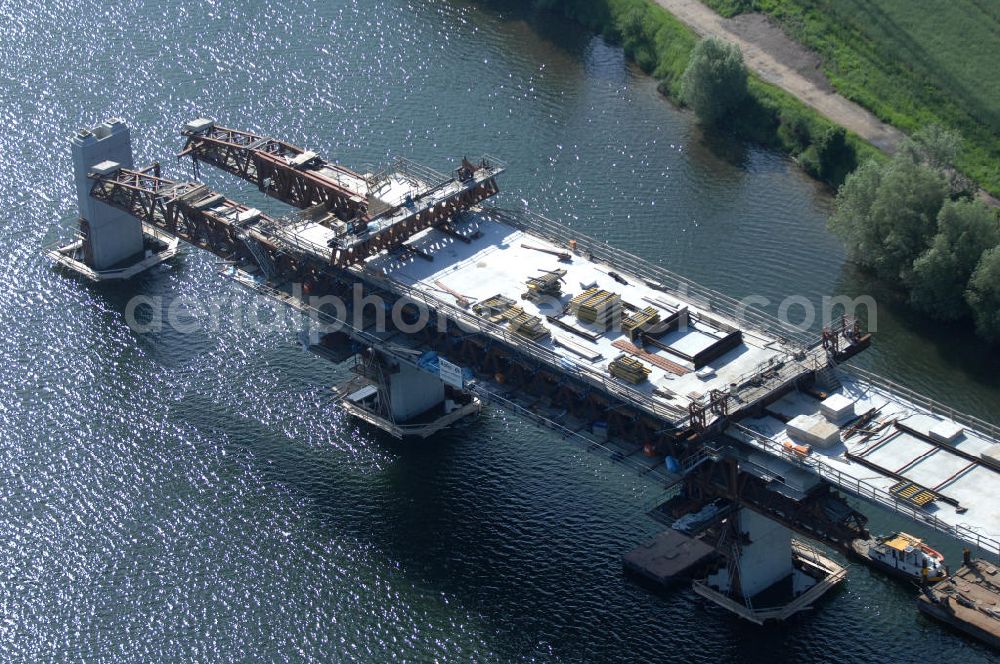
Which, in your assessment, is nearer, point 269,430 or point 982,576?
point 982,576

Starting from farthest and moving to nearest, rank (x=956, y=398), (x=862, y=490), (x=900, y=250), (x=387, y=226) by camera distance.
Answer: (x=900, y=250), (x=956, y=398), (x=387, y=226), (x=862, y=490)

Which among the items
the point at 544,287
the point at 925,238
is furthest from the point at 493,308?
the point at 925,238

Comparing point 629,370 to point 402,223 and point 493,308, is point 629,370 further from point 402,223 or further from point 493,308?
point 402,223

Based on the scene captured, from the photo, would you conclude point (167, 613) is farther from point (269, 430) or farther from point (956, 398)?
point (956, 398)

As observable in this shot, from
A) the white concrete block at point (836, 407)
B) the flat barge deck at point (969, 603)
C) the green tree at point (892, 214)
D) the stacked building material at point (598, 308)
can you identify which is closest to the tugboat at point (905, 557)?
the flat barge deck at point (969, 603)

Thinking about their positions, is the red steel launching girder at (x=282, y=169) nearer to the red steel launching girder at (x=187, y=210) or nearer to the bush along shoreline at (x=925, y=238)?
the red steel launching girder at (x=187, y=210)

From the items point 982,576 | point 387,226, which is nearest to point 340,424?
point 387,226

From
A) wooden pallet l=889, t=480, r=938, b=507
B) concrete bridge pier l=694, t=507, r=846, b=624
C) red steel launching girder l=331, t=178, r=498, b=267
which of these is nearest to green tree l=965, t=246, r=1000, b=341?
concrete bridge pier l=694, t=507, r=846, b=624
